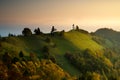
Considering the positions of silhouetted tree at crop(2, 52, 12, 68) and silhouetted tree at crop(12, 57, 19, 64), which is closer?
silhouetted tree at crop(12, 57, 19, 64)

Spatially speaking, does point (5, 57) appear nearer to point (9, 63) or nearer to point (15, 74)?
point (9, 63)

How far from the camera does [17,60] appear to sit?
189750mm

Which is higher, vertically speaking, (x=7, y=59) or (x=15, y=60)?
(x=7, y=59)

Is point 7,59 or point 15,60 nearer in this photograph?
point 15,60

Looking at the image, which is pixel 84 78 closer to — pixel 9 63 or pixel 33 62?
pixel 33 62

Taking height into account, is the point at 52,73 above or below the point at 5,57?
below

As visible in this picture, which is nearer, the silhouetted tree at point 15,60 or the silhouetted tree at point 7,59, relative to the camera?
the silhouetted tree at point 15,60

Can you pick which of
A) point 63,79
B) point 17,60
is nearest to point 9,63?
A: point 17,60

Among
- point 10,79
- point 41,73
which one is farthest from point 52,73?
point 10,79

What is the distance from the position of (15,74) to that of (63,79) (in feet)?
127

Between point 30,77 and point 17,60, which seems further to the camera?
point 17,60

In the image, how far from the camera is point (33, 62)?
197250mm

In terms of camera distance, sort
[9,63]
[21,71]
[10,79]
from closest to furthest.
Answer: [10,79] < [21,71] < [9,63]

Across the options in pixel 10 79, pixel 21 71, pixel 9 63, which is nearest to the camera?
pixel 10 79
